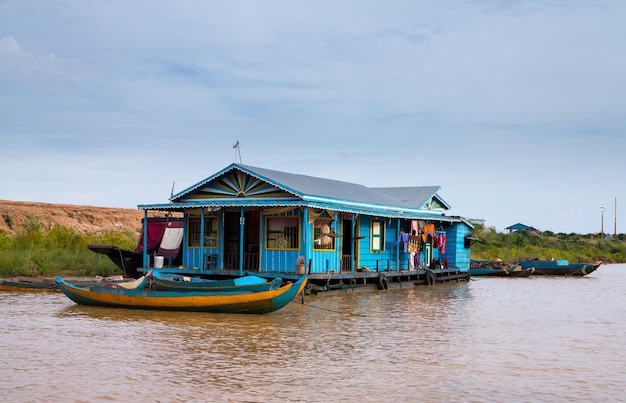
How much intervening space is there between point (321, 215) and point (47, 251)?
1266cm

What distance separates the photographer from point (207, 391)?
33.2 ft

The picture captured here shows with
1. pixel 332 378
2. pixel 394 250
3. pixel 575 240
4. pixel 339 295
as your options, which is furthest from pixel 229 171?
pixel 575 240

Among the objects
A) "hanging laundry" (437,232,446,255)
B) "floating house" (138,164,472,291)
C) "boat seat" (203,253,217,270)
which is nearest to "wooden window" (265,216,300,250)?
"floating house" (138,164,472,291)

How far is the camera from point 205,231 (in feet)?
83.0

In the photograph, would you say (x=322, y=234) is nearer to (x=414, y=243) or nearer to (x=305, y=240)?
(x=305, y=240)

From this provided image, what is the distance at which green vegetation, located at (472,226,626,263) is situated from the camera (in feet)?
182

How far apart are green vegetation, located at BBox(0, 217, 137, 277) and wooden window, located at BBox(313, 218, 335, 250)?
381 inches

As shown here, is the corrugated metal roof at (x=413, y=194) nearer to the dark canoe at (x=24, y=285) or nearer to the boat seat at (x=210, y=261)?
the boat seat at (x=210, y=261)

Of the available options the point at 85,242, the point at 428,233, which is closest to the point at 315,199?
the point at 428,233

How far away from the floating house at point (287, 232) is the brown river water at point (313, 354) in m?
2.32

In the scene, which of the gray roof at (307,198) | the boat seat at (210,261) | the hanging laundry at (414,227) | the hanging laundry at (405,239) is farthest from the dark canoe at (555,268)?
the boat seat at (210,261)

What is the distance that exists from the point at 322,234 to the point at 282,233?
138 centimetres

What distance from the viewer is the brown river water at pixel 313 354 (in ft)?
34.1

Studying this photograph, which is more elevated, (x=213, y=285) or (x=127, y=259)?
(x=127, y=259)
